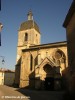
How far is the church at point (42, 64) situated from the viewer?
32375 millimetres

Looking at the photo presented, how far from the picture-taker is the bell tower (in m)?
46.2

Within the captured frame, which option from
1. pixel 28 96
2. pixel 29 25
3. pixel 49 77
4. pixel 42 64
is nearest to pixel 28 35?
pixel 29 25

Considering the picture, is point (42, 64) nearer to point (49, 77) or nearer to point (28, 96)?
point (49, 77)

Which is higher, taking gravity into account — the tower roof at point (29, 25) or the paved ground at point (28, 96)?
the tower roof at point (29, 25)

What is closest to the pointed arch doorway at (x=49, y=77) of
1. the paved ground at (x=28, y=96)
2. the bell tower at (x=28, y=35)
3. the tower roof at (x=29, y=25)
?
the paved ground at (x=28, y=96)

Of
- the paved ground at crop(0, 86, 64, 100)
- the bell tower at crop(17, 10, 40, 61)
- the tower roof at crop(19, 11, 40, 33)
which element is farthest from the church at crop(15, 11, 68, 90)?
the paved ground at crop(0, 86, 64, 100)

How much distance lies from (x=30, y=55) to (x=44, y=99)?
A: 71.2ft

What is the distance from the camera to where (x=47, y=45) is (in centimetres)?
3812

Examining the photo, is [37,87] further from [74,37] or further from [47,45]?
[74,37]

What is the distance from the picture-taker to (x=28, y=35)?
47.2 m

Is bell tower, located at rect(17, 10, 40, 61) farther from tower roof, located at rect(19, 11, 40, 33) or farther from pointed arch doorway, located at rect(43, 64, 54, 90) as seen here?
pointed arch doorway, located at rect(43, 64, 54, 90)

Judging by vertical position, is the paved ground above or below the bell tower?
below

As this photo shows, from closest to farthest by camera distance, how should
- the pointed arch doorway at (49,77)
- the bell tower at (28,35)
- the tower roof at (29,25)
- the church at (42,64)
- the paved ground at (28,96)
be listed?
1. the paved ground at (28,96)
2. the church at (42,64)
3. the pointed arch doorway at (49,77)
4. the bell tower at (28,35)
5. the tower roof at (29,25)

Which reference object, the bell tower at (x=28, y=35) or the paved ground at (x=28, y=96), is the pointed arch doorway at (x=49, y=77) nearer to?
the paved ground at (x=28, y=96)
